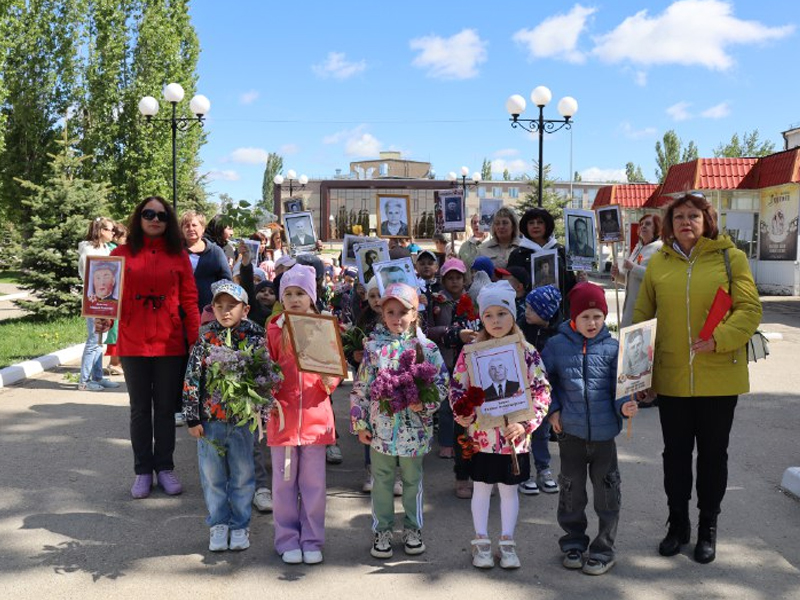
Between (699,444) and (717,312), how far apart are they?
2.67 ft

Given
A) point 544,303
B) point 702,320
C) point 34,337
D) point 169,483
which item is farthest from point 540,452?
point 34,337

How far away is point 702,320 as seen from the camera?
3852 millimetres

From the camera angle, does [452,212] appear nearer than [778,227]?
Yes

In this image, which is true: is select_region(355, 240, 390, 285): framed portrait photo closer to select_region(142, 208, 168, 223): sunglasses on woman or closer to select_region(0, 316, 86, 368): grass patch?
select_region(142, 208, 168, 223): sunglasses on woman

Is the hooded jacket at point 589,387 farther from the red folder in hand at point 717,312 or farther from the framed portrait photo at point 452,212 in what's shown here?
the framed portrait photo at point 452,212

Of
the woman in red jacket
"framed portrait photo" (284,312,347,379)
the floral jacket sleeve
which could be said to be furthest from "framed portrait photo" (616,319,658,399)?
the woman in red jacket

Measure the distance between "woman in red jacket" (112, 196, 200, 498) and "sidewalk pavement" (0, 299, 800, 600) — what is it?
1.08 feet

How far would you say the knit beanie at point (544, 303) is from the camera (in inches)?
188

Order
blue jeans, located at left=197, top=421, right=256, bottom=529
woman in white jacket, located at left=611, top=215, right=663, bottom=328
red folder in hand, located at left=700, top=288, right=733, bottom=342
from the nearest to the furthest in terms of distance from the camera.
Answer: red folder in hand, located at left=700, top=288, right=733, bottom=342, blue jeans, located at left=197, top=421, right=256, bottom=529, woman in white jacket, located at left=611, top=215, right=663, bottom=328

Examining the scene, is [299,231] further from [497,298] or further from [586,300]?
[586,300]

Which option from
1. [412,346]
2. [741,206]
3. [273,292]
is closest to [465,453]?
[412,346]

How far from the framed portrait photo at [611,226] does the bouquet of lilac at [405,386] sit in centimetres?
589

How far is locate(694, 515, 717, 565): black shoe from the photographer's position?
3938 millimetres

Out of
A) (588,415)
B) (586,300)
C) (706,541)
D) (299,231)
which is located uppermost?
(299,231)
